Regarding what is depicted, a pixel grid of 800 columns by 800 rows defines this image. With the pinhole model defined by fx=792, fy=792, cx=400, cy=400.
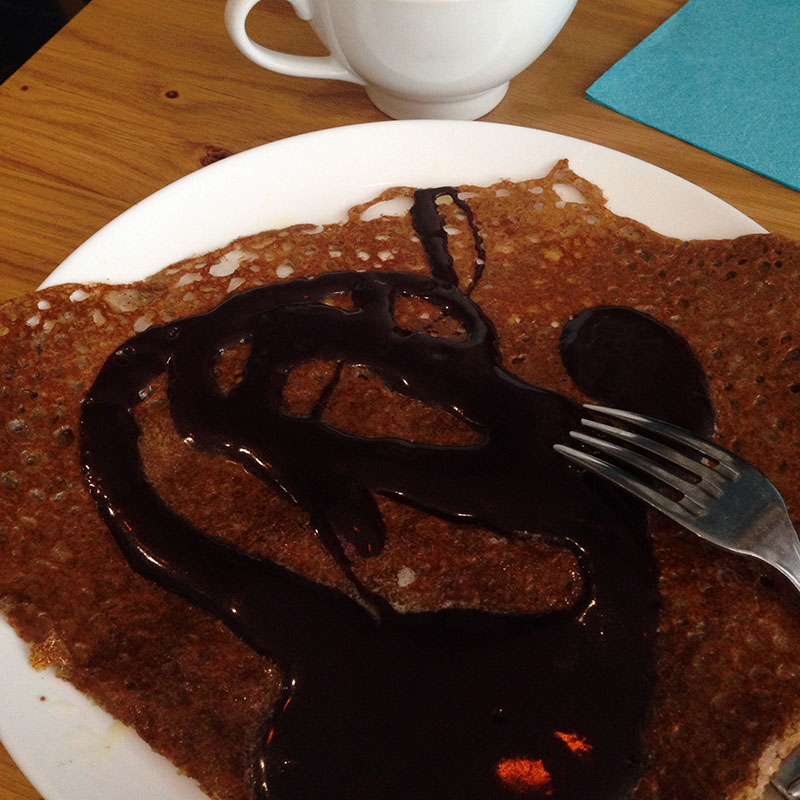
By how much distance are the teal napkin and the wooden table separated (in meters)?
0.04

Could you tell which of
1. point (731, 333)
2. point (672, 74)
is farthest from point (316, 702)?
point (672, 74)

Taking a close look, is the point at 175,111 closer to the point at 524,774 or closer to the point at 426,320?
the point at 426,320

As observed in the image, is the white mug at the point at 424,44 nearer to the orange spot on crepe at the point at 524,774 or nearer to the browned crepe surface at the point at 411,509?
the browned crepe surface at the point at 411,509

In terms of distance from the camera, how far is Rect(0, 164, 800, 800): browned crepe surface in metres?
0.84

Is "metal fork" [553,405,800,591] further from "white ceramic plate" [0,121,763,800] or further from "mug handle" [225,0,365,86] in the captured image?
"mug handle" [225,0,365,86]

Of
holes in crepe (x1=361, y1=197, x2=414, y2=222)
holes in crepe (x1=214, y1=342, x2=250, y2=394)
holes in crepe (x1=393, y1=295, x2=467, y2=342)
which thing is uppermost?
holes in crepe (x1=361, y1=197, x2=414, y2=222)

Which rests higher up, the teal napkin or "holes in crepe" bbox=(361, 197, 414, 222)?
the teal napkin

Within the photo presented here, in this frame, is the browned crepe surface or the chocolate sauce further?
the chocolate sauce

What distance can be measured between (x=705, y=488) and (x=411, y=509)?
1.13 feet

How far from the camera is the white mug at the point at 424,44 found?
117cm

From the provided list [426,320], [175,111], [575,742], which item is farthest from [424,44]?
[575,742]

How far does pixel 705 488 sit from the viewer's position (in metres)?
0.90

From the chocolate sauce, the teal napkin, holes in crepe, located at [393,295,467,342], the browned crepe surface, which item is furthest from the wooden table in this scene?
holes in crepe, located at [393,295,467,342]

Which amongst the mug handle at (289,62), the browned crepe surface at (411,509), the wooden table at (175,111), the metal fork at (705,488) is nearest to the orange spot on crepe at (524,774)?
the browned crepe surface at (411,509)
